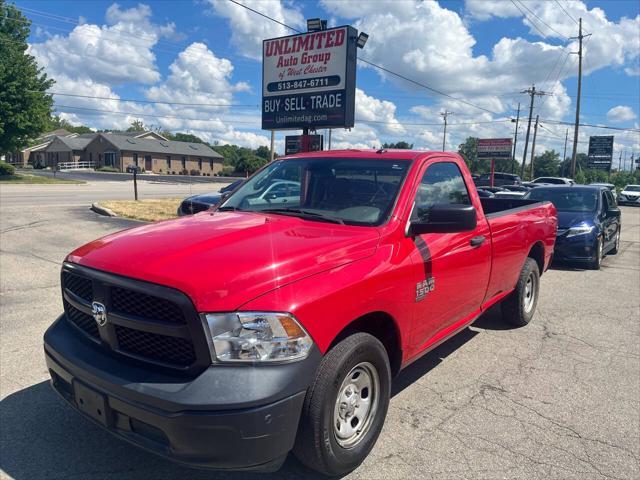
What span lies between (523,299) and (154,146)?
81.2m

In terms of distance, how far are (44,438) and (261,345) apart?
1870mm

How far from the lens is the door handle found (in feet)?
13.5

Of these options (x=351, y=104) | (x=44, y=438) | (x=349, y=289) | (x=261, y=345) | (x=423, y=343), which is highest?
(x=351, y=104)

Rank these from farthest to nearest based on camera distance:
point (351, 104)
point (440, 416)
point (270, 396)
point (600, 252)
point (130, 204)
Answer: point (130, 204) → point (351, 104) → point (600, 252) → point (440, 416) → point (270, 396)

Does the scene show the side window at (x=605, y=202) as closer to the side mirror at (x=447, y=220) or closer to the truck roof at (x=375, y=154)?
the truck roof at (x=375, y=154)

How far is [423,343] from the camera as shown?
364 centimetres

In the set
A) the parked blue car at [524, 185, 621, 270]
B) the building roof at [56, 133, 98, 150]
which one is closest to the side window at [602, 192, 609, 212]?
the parked blue car at [524, 185, 621, 270]

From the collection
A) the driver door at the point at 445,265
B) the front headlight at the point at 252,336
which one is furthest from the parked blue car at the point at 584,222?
the front headlight at the point at 252,336

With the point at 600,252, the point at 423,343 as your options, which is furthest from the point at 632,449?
the point at 600,252

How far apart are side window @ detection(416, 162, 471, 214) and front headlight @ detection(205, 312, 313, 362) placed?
5.38ft

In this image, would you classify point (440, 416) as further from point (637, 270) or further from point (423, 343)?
point (637, 270)

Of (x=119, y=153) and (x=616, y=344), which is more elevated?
(x=119, y=153)

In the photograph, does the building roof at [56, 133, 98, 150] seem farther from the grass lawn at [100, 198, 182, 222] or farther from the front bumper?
the front bumper

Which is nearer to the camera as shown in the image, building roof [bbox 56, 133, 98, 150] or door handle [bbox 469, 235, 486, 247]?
door handle [bbox 469, 235, 486, 247]
